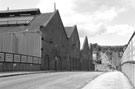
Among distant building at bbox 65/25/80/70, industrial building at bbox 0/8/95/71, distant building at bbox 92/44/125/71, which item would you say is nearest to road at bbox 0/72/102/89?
industrial building at bbox 0/8/95/71

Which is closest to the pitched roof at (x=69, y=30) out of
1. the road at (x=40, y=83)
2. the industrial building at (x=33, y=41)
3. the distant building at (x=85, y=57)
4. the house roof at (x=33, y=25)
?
the industrial building at (x=33, y=41)

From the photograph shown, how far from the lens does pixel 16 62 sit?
37844mm

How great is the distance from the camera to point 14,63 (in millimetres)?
37250

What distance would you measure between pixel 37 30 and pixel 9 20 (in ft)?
40.8

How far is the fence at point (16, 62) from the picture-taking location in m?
34.3

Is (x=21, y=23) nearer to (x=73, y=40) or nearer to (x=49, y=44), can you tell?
(x=49, y=44)

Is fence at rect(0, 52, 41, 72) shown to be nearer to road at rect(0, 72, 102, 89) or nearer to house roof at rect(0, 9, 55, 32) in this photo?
house roof at rect(0, 9, 55, 32)

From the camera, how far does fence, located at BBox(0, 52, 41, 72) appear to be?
34.3 m

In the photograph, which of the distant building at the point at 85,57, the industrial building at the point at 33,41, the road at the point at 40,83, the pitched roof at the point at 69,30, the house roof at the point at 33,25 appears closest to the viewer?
the road at the point at 40,83

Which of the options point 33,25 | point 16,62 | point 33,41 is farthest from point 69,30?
point 16,62

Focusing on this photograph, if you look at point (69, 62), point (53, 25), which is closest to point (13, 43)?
point (53, 25)

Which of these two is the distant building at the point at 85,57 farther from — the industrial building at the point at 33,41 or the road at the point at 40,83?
the road at the point at 40,83

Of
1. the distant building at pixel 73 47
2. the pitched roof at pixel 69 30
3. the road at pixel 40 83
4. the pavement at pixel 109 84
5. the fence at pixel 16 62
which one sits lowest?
the pavement at pixel 109 84

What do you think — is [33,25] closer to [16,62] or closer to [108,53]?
[16,62]
